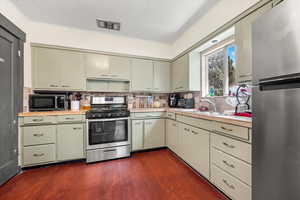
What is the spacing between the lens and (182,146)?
221cm

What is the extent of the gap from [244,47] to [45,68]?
3174mm

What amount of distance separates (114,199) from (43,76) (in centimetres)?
239

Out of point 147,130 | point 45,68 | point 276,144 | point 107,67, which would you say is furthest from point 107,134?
point 276,144

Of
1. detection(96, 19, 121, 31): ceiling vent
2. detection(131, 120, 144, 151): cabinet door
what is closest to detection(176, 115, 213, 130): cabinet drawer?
detection(131, 120, 144, 151): cabinet door

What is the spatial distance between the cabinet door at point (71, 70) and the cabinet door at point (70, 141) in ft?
2.62

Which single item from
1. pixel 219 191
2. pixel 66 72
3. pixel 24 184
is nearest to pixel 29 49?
pixel 66 72

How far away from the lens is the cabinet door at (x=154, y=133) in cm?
269

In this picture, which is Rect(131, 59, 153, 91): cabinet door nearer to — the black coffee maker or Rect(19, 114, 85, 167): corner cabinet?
the black coffee maker

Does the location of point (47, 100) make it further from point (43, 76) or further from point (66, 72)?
point (66, 72)

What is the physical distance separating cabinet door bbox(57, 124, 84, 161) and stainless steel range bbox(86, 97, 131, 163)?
15cm

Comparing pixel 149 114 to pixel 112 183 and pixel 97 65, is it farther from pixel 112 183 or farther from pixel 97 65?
pixel 97 65

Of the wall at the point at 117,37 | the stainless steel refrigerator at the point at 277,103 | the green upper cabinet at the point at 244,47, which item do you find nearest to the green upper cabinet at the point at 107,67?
the wall at the point at 117,37

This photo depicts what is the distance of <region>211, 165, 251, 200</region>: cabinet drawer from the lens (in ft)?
3.89

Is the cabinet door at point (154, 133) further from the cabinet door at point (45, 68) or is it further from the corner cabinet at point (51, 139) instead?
the cabinet door at point (45, 68)
